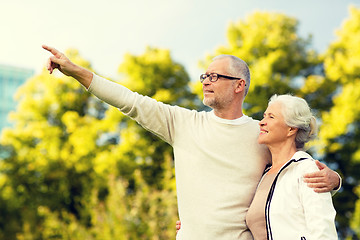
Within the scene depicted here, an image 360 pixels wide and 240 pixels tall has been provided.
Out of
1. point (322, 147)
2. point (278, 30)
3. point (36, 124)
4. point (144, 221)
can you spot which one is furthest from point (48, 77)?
point (144, 221)

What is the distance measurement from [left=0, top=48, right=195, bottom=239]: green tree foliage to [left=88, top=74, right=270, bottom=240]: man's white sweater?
41.0 ft

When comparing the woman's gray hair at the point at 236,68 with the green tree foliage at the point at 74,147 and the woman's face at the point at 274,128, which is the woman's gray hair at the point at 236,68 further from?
the green tree foliage at the point at 74,147

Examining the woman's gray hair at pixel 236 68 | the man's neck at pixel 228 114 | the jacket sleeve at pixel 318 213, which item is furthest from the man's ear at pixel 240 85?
the jacket sleeve at pixel 318 213

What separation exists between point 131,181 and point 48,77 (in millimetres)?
5832

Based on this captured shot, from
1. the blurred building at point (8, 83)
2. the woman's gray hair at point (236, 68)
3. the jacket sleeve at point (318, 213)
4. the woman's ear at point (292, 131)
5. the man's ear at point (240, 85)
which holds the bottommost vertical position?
the jacket sleeve at point (318, 213)

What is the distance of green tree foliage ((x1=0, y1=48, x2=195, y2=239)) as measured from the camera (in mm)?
16875

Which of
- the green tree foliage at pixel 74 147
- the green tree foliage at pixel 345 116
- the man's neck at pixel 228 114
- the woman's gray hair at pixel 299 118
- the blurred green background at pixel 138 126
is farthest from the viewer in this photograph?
the green tree foliage at pixel 74 147

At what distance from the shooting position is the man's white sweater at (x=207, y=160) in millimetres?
3068

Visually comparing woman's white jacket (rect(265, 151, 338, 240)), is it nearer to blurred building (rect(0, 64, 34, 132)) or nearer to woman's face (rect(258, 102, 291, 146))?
woman's face (rect(258, 102, 291, 146))

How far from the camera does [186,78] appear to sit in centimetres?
1895

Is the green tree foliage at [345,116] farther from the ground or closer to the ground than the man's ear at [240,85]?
farther from the ground

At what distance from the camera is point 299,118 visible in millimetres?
2973

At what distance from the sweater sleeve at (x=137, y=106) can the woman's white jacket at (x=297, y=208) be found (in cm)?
83

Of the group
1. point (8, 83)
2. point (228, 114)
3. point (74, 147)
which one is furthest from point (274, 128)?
point (8, 83)
